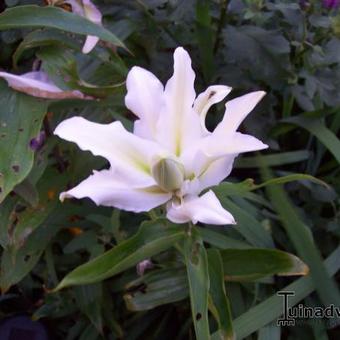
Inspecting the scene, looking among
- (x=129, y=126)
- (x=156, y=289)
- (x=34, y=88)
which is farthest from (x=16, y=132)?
(x=156, y=289)

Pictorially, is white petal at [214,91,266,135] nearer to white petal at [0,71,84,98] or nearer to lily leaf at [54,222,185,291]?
lily leaf at [54,222,185,291]

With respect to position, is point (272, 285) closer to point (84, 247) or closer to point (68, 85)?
point (84, 247)

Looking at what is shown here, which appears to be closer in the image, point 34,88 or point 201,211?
point 201,211

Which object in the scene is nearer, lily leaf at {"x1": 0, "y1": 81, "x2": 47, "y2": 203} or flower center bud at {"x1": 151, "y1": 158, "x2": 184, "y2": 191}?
flower center bud at {"x1": 151, "y1": 158, "x2": 184, "y2": 191}

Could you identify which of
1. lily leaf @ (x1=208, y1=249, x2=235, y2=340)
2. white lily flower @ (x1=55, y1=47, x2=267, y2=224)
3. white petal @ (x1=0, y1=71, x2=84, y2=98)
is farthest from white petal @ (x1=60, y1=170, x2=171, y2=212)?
white petal @ (x1=0, y1=71, x2=84, y2=98)

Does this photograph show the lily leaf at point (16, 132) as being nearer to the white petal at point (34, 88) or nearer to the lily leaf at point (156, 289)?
the white petal at point (34, 88)

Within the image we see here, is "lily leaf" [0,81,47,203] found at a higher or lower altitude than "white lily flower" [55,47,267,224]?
lower

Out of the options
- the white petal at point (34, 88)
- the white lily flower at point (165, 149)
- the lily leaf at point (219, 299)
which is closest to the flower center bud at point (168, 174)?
the white lily flower at point (165, 149)

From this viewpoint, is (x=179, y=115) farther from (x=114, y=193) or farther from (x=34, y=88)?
(x=34, y=88)
